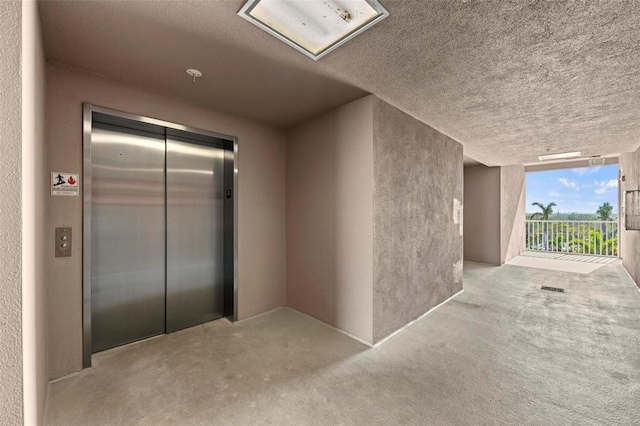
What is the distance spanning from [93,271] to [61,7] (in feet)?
6.51

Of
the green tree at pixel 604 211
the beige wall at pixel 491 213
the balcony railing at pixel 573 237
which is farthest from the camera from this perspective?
the green tree at pixel 604 211

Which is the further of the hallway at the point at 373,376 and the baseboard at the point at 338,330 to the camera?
the baseboard at the point at 338,330

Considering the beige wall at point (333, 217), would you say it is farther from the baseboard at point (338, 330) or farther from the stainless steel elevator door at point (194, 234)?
the stainless steel elevator door at point (194, 234)

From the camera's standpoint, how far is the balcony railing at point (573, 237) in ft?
23.5

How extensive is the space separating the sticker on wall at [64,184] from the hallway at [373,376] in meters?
1.46

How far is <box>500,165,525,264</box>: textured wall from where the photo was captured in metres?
6.52

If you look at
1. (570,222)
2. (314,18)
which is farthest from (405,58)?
(570,222)

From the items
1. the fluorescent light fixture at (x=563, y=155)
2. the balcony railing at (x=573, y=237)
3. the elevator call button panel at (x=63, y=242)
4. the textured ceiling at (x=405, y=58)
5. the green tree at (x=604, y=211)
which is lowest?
the balcony railing at (x=573, y=237)

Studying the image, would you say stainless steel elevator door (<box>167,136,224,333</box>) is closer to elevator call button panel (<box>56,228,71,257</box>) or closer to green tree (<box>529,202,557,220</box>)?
elevator call button panel (<box>56,228,71,257</box>)

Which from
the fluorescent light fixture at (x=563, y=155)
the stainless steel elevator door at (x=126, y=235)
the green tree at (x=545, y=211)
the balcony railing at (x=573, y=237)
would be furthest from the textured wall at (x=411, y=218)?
the green tree at (x=545, y=211)

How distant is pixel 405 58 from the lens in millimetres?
1957

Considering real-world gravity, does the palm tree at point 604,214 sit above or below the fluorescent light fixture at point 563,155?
below

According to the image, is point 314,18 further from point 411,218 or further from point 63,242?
point 63,242

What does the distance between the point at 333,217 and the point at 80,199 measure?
2292 millimetres
